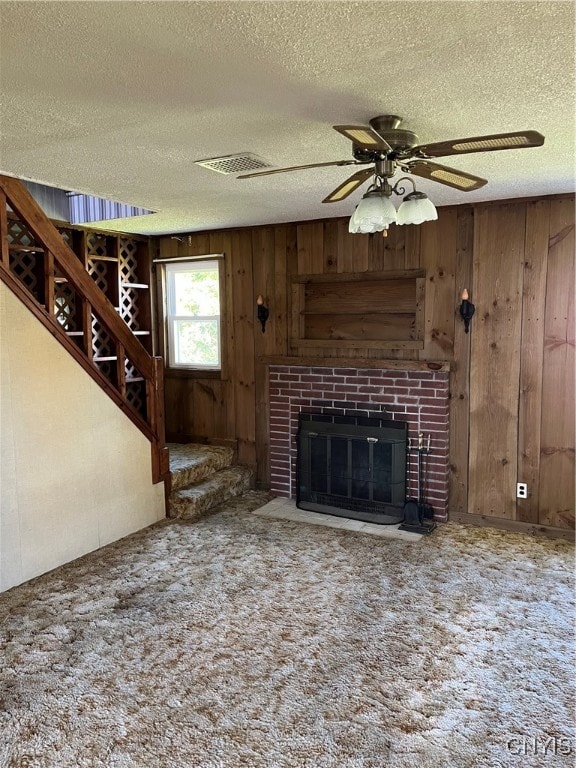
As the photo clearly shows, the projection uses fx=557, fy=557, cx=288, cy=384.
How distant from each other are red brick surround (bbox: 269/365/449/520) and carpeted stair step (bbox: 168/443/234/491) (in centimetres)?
47

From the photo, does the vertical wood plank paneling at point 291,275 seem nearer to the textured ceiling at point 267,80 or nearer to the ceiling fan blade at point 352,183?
the textured ceiling at point 267,80

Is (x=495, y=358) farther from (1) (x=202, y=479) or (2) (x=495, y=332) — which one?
(1) (x=202, y=479)

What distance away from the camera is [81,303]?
12.7 ft

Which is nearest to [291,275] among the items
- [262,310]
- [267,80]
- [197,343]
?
[262,310]

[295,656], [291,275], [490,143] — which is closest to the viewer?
[490,143]

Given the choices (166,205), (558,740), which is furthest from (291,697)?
(166,205)

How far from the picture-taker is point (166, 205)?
3842 mm

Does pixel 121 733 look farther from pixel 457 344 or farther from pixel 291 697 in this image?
pixel 457 344

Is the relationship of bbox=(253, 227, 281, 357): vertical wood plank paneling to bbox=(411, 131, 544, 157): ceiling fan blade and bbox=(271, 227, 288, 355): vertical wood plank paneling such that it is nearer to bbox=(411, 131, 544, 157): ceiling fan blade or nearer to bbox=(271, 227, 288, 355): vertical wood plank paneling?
bbox=(271, 227, 288, 355): vertical wood plank paneling

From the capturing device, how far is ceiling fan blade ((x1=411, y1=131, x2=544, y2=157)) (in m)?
1.63

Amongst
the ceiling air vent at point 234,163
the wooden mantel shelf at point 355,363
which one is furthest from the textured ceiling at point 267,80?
the wooden mantel shelf at point 355,363

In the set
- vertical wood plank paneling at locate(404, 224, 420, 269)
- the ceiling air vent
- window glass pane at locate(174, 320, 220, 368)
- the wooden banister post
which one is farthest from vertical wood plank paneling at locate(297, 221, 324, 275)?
the ceiling air vent

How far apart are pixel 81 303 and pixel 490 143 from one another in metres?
2.99

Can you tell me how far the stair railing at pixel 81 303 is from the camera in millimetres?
3205
